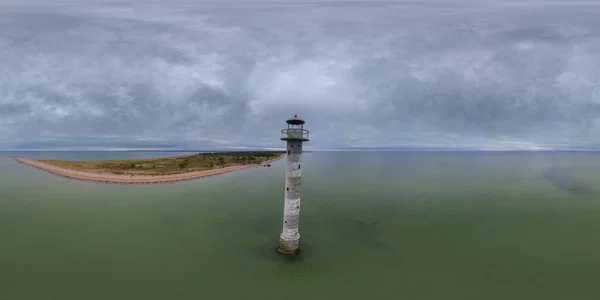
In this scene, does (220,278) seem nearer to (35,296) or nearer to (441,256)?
(35,296)

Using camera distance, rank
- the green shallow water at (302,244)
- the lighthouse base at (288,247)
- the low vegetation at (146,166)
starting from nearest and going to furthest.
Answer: the green shallow water at (302,244) → the lighthouse base at (288,247) → the low vegetation at (146,166)

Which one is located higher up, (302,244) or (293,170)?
(293,170)

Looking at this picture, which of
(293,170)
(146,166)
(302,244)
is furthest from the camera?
(146,166)

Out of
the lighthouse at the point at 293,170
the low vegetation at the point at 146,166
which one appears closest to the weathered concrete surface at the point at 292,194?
the lighthouse at the point at 293,170

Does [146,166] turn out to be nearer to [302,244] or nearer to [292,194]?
[302,244]

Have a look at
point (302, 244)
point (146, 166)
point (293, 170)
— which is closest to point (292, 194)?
point (293, 170)

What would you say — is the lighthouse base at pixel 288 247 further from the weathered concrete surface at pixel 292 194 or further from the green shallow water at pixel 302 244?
the green shallow water at pixel 302 244
